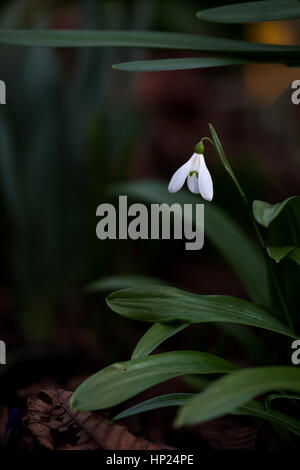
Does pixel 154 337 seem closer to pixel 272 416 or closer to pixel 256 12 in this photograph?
pixel 272 416

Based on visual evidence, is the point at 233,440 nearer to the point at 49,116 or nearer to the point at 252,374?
the point at 252,374

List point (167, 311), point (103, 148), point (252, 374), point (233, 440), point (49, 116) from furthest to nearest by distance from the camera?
1. point (49, 116)
2. point (103, 148)
3. point (233, 440)
4. point (167, 311)
5. point (252, 374)

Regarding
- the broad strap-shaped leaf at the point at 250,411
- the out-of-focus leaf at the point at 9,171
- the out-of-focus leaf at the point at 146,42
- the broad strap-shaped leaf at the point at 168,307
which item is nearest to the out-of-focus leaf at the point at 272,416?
the broad strap-shaped leaf at the point at 250,411

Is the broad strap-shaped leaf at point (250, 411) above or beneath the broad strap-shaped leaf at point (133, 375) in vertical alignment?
beneath

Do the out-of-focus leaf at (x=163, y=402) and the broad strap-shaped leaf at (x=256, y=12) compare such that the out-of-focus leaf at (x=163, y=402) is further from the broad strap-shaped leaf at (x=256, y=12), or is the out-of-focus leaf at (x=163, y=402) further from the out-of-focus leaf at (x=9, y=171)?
the out-of-focus leaf at (x=9, y=171)

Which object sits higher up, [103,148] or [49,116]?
[49,116]

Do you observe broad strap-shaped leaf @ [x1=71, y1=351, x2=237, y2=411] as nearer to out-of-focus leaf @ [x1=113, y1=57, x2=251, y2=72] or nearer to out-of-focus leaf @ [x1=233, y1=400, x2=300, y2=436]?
out-of-focus leaf @ [x1=233, y1=400, x2=300, y2=436]

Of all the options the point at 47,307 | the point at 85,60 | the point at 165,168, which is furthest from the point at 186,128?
the point at 47,307
